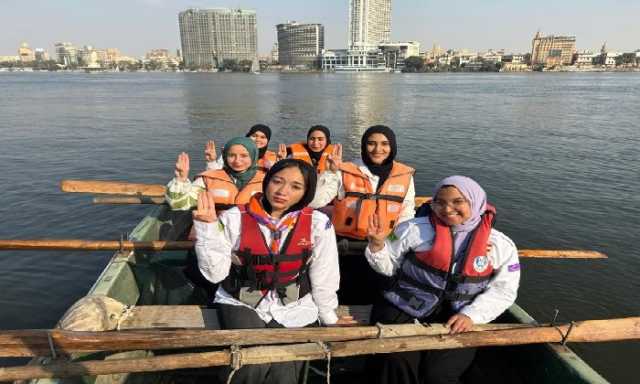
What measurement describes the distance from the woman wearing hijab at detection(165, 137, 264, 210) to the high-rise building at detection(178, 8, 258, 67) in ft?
586

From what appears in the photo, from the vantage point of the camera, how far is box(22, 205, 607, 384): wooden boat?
303cm

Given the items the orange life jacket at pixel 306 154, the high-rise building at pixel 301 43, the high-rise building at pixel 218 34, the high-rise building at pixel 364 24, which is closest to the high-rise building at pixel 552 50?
the high-rise building at pixel 364 24

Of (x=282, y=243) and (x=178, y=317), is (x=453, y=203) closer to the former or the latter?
(x=282, y=243)

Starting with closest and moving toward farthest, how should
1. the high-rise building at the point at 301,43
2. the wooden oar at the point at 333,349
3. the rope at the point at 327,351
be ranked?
the wooden oar at the point at 333,349 → the rope at the point at 327,351 → the high-rise building at the point at 301,43

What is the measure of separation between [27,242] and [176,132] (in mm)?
19159

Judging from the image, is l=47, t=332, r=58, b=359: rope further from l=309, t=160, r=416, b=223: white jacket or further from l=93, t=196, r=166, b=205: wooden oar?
l=93, t=196, r=166, b=205: wooden oar

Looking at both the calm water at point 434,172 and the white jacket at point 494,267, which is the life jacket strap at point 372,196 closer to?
the white jacket at point 494,267

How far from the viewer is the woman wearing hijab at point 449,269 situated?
2938 millimetres

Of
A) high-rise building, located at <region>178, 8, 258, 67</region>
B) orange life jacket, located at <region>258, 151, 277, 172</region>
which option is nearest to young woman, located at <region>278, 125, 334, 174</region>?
orange life jacket, located at <region>258, 151, 277, 172</region>

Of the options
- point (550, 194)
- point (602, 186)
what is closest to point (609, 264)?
point (550, 194)

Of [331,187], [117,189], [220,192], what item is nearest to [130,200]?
[117,189]

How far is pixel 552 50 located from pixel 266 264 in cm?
19769

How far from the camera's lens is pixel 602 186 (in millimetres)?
12656

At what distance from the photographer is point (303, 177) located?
295 centimetres
